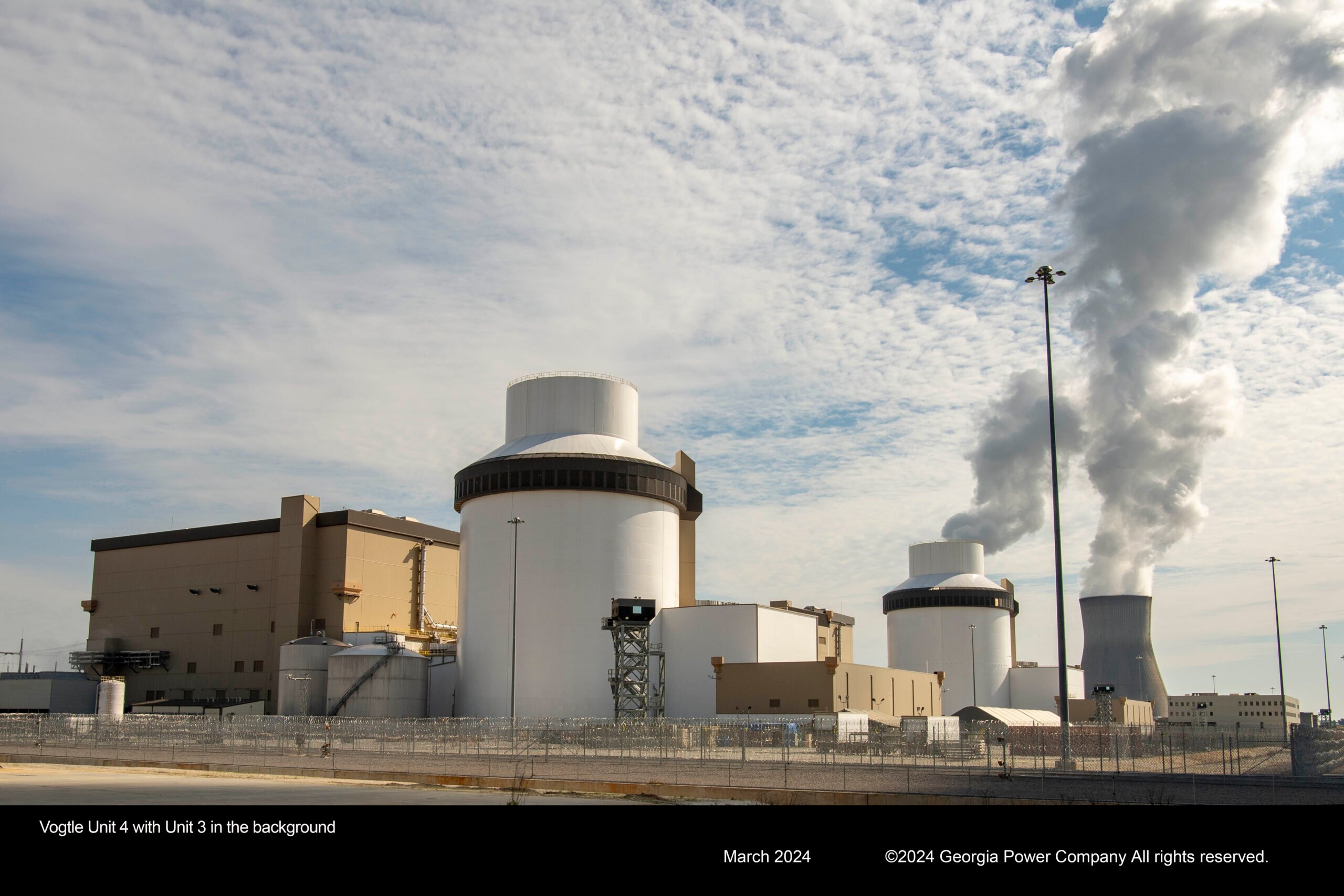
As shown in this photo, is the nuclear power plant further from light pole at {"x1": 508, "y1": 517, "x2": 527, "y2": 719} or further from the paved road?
the paved road

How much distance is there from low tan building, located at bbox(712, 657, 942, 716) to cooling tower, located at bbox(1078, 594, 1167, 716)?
112ft

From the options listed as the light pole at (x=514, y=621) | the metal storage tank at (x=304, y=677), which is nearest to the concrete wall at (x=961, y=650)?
the light pole at (x=514, y=621)

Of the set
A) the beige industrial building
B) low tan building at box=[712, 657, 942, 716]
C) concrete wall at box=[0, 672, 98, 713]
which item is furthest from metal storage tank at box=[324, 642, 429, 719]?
the beige industrial building

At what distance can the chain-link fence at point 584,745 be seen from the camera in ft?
132

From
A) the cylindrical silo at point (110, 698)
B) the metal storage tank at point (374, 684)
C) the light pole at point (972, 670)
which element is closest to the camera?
the metal storage tank at point (374, 684)

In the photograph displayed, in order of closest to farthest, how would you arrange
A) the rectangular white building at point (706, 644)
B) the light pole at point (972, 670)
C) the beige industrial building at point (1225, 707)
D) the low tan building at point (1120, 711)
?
the rectangular white building at point (706, 644) → the low tan building at point (1120, 711) → the light pole at point (972, 670) → the beige industrial building at point (1225, 707)

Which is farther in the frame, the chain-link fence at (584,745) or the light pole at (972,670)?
the light pole at (972,670)

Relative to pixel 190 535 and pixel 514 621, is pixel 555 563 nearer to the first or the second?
pixel 514 621

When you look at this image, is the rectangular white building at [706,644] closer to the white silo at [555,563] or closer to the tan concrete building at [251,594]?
the white silo at [555,563]

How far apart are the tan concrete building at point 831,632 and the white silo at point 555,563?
723 inches

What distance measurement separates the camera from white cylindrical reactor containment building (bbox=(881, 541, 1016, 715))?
10994 centimetres

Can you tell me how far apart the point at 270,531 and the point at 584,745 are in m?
53.1
